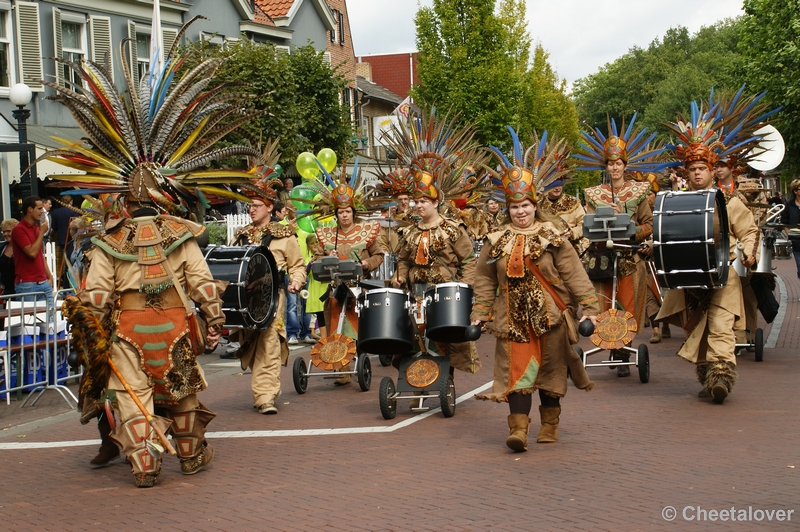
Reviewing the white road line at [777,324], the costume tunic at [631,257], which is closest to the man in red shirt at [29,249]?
the costume tunic at [631,257]

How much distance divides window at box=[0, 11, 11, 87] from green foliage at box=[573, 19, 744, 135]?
5717 cm

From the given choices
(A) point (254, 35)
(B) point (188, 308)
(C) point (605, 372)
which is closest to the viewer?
(B) point (188, 308)

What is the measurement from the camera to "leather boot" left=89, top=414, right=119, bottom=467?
8391 millimetres

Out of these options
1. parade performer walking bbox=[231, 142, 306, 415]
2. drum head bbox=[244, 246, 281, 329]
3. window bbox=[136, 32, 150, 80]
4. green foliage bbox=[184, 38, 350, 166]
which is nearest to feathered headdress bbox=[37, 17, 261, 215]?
drum head bbox=[244, 246, 281, 329]

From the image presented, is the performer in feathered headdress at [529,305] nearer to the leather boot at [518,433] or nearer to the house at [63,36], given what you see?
the leather boot at [518,433]

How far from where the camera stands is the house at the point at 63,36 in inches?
976

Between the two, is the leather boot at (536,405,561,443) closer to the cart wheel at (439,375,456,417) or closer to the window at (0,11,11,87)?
the cart wheel at (439,375,456,417)

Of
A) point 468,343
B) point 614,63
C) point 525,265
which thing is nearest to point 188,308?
point 525,265

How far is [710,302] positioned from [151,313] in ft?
17.1

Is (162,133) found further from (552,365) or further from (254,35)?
(254,35)

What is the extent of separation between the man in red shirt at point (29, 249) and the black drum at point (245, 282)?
14.6 feet

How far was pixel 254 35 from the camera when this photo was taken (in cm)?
3662

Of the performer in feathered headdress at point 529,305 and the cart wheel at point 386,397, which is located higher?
the performer in feathered headdress at point 529,305

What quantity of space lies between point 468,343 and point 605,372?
2.66 meters
